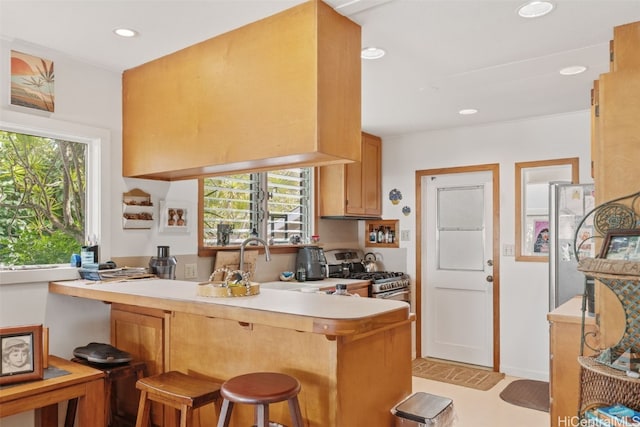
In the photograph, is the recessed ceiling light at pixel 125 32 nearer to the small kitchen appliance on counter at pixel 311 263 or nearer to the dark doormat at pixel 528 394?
the small kitchen appliance on counter at pixel 311 263

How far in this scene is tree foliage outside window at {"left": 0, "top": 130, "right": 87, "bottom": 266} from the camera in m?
2.77

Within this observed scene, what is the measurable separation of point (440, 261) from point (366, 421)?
3.20 m

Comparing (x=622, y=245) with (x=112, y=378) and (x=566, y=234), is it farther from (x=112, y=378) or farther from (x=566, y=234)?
(x=112, y=378)

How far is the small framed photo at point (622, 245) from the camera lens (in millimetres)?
1807

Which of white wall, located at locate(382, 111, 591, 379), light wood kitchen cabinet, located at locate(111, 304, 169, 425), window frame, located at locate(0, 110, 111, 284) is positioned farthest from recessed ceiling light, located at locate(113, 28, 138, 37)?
white wall, located at locate(382, 111, 591, 379)

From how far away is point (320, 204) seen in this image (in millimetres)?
4988

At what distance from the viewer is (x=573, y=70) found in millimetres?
3123

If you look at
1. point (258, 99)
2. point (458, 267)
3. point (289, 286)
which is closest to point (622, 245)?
point (258, 99)

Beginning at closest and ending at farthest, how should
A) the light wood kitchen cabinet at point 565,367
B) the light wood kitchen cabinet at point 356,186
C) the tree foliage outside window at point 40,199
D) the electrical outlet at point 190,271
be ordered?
1. the light wood kitchen cabinet at point 565,367
2. the tree foliage outside window at point 40,199
3. the electrical outlet at point 190,271
4. the light wood kitchen cabinet at point 356,186

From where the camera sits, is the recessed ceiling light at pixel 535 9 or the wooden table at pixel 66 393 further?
the recessed ceiling light at pixel 535 9

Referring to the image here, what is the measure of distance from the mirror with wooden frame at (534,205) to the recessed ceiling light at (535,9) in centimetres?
233

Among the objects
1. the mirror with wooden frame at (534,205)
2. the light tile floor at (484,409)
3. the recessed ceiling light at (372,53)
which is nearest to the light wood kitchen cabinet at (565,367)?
the light tile floor at (484,409)

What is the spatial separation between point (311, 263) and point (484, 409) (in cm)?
197

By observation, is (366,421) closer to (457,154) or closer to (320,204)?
(320,204)
